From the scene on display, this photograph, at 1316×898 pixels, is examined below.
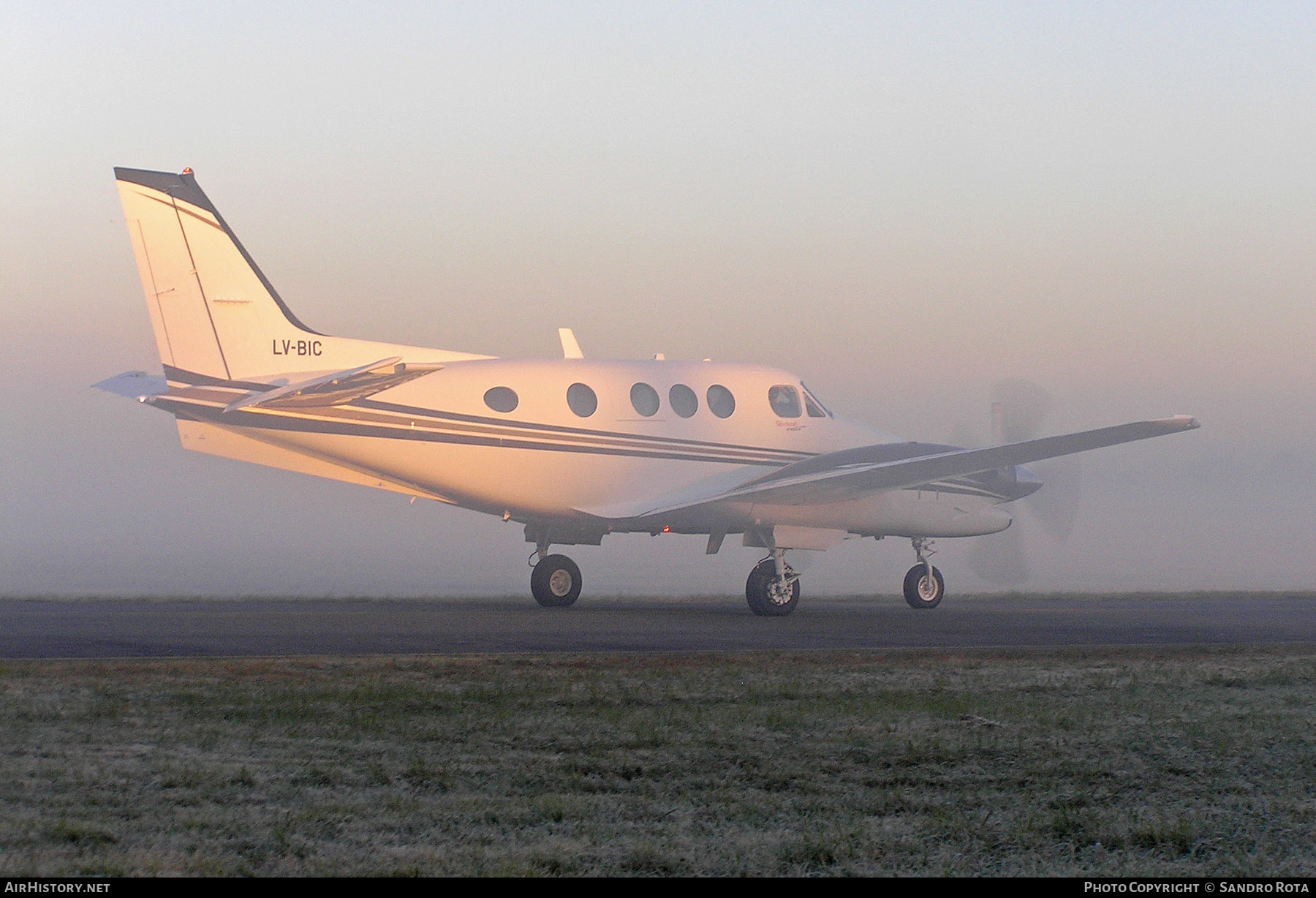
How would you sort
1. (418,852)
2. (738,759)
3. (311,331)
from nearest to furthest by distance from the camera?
(418,852) < (738,759) < (311,331)

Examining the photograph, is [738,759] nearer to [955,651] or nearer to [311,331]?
[955,651]

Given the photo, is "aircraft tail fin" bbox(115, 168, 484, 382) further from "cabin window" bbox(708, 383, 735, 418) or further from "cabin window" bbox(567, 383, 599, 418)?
"cabin window" bbox(708, 383, 735, 418)

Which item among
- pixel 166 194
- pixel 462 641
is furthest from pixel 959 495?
pixel 166 194

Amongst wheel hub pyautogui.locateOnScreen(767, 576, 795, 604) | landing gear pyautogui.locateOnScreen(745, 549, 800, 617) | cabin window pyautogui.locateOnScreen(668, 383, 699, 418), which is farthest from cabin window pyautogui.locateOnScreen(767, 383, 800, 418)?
wheel hub pyautogui.locateOnScreen(767, 576, 795, 604)

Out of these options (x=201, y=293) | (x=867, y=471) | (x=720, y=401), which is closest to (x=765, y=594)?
(x=867, y=471)

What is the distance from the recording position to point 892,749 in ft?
30.0

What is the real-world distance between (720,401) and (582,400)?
2.93 m

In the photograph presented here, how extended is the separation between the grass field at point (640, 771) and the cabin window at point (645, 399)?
1030 cm

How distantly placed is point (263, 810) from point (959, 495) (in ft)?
68.7

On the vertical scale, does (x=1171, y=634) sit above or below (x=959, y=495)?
below

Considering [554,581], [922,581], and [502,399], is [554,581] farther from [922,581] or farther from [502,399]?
[922,581]

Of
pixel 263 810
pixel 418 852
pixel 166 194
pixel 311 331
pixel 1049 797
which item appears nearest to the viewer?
pixel 418 852

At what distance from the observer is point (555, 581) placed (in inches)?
982

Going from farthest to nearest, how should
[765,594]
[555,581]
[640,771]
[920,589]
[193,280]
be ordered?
[920,589] → [555,581] → [765,594] → [193,280] → [640,771]
